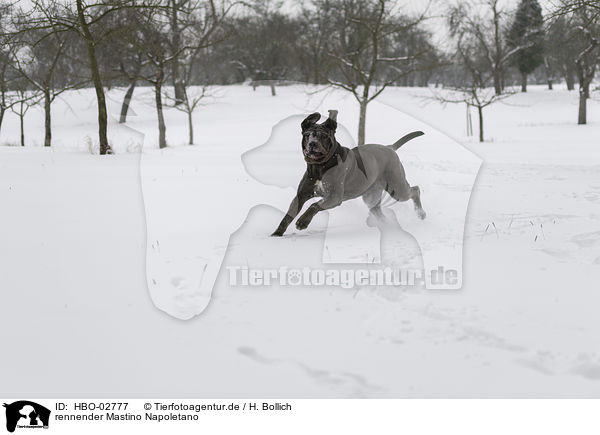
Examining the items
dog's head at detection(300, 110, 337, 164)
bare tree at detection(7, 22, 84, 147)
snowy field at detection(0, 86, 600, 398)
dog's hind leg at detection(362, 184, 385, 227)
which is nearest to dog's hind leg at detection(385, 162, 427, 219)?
dog's hind leg at detection(362, 184, 385, 227)

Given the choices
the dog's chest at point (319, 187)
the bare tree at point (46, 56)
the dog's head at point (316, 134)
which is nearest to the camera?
the dog's head at point (316, 134)

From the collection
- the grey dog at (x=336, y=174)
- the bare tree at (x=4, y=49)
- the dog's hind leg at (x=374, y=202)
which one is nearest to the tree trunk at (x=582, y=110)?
the grey dog at (x=336, y=174)

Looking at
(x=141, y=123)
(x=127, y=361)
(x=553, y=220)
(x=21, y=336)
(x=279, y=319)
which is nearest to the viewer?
(x=127, y=361)

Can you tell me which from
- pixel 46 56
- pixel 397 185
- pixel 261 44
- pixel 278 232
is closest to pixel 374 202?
pixel 397 185

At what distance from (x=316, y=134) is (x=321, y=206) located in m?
0.85

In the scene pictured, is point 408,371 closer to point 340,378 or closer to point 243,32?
point 340,378

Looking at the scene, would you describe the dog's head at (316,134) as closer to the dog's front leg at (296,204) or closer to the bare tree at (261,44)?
the dog's front leg at (296,204)

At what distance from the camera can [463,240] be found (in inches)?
180

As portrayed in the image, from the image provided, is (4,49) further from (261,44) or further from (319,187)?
(261,44)

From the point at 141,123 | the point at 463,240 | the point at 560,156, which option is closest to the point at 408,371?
the point at 463,240

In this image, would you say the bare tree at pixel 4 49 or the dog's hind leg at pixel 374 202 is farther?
the bare tree at pixel 4 49

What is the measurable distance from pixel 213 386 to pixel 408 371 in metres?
0.91
